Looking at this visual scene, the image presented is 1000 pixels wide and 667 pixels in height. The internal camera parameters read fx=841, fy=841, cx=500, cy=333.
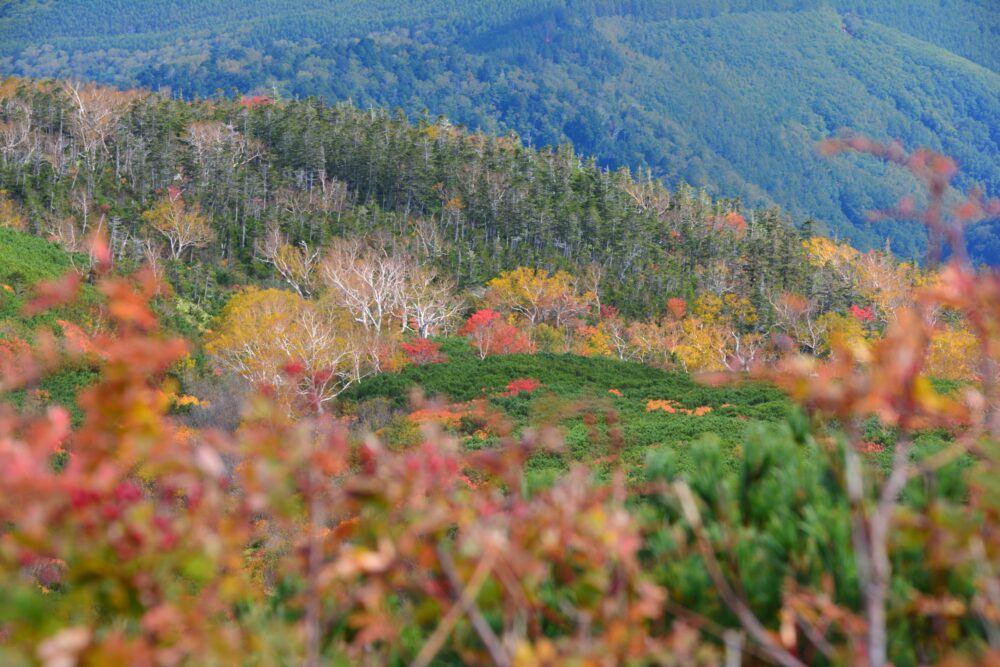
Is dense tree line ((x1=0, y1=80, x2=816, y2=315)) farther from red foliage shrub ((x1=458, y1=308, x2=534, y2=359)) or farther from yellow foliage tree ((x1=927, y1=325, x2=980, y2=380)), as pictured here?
yellow foliage tree ((x1=927, y1=325, x2=980, y2=380))

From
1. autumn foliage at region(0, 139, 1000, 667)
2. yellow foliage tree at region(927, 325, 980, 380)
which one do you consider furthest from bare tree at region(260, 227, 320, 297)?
autumn foliage at region(0, 139, 1000, 667)

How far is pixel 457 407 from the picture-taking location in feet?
86.2

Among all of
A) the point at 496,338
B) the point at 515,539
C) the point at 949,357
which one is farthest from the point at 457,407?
the point at 515,539

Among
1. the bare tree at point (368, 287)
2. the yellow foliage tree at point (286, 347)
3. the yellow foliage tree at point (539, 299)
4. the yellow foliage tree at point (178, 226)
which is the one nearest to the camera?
the yellow foliage tree at point (286, 347)

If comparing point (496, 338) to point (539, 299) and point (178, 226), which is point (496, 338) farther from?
point (178, 226)

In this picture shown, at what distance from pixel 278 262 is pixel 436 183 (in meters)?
18.7

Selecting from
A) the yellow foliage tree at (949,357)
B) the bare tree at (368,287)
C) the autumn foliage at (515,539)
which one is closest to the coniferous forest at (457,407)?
the autumn foliage at (515,539)

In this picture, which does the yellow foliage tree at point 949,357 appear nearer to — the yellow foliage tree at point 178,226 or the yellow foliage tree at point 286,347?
the yellow foliage tree at point 286,347

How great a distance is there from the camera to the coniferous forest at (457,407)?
207 cm

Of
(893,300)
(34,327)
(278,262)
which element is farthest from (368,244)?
(893,300)

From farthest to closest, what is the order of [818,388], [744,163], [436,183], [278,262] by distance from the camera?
[744,163], [436,183], [278,262], [818,388]

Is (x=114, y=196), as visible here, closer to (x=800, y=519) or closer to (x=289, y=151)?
(x=289, y=151)

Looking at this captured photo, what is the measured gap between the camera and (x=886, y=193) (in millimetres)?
174250

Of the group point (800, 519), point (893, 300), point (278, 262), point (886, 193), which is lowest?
point (886, 193)
